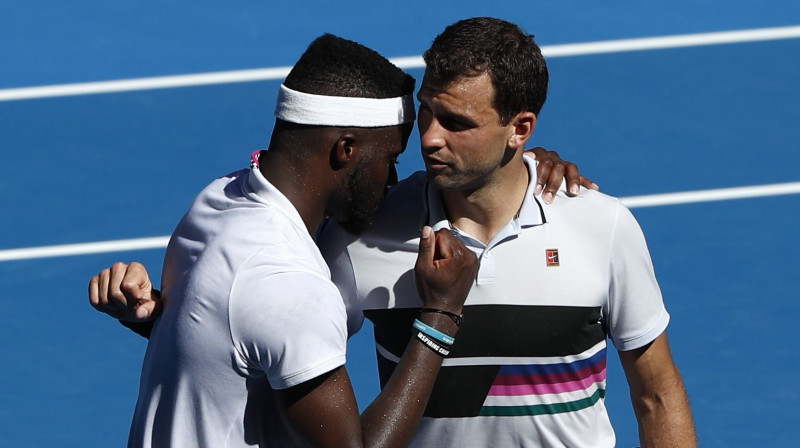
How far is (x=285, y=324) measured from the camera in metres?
3.54

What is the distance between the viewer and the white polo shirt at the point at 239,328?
3.56 m

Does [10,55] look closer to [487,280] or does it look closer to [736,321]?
[736,321]

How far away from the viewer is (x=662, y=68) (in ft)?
32.7

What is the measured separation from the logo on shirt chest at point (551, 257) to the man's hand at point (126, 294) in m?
1.23

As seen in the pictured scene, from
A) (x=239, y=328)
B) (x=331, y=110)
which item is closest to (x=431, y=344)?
(x=239, y=328)

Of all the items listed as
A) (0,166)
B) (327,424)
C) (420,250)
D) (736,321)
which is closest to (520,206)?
(420,250)

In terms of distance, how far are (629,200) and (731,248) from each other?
0.78m

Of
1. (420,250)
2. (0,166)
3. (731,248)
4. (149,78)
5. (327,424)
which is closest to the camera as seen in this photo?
(327,424)

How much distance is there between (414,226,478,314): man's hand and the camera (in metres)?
3.96

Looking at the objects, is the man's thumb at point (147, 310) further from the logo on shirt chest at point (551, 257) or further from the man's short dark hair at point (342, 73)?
the logo on shirt chest at point (551, 257)

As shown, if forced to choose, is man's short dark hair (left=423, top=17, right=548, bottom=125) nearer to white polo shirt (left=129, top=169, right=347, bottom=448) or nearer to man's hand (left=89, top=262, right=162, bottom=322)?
white polo shirt (left=129, top=169, right=347, bottom=448)

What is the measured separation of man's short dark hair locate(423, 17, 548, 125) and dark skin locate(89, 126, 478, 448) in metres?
0.24

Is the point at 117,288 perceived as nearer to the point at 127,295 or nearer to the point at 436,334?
the point at 127,295

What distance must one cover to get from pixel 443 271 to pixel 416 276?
10 centimetres
